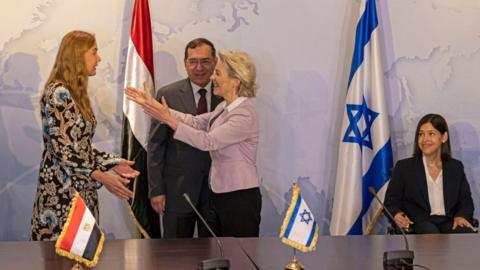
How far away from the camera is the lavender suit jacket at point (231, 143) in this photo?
443 centimetres

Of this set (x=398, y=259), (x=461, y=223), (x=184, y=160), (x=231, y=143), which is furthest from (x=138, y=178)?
(x=398, y=259)

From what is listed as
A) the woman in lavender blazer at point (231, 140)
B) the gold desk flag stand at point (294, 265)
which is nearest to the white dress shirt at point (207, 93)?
the woman in lavender blazer at point (231, 140)

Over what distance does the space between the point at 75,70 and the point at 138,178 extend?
1.34 meters

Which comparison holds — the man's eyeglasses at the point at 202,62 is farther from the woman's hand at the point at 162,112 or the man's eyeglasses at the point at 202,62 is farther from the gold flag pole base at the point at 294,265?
the gold flag pole base at the point at 294,265

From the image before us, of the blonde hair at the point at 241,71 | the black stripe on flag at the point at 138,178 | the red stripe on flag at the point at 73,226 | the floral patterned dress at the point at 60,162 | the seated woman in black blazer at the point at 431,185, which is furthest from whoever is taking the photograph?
the black stripe on flag at the point at 138,178

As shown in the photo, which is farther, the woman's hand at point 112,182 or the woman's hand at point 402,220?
the woman's hand at point 402,220

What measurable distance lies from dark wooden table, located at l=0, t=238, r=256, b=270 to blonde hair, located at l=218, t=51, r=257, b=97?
4.63 ft

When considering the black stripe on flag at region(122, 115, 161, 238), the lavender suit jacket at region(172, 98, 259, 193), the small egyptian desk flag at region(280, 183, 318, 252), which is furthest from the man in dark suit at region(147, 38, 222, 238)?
the small egyptian desk flag at region(280, 183, 318, 252)

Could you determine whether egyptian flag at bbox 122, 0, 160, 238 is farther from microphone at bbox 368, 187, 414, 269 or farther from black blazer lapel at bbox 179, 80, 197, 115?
microphone at bbox 368, 187, 414, 269

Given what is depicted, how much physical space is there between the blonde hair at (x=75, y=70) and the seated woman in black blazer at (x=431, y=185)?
2.09m

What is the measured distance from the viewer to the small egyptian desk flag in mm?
2859

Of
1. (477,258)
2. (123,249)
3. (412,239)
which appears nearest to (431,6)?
(412,239)

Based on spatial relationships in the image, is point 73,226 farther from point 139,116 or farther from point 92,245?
point 139,116

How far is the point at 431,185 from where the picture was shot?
5.03 m
